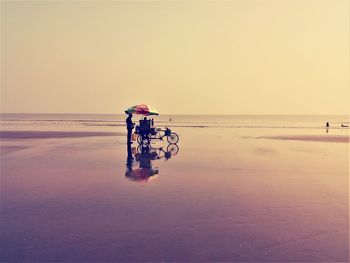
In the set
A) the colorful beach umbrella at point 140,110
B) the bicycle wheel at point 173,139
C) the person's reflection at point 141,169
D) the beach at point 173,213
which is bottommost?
the beach at point 173,213

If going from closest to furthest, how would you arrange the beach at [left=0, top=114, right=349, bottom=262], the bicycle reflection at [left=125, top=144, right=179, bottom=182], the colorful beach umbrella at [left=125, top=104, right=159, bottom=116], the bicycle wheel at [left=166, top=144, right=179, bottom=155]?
the beach at [left=0, top=114, right=349, bottom=262]
the bicycle reflection at [left=125, top=144, right=179, bottom=182]
the bicycle wheel at [left=166, top=144, right=179, bottom=155]
the colorful beach umbrella at [left=125, top=104, right=159, bottom=116]

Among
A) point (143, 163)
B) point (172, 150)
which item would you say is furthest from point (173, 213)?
point (172, 150)

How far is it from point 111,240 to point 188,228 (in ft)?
5.69

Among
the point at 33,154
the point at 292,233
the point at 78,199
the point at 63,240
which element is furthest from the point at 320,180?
the point at 33,154

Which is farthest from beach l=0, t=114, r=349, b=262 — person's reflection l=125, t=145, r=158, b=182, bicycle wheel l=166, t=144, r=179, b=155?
bicycle wheel l=166, t=144, r=179, b=155

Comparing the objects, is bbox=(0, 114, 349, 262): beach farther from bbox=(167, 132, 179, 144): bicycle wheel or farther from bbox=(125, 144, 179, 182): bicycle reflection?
bbox=(167, 132, 179, 144): bicycle wheel

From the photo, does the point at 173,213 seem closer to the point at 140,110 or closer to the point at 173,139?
the point at 140,110

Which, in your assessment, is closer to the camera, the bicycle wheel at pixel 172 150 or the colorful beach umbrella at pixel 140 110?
the bicycle wheel at pixel 172 150

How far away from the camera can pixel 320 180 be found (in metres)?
13.5

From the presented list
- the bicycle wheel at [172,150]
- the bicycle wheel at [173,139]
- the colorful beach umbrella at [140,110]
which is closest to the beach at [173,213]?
the bicycle wheel at [172,150]

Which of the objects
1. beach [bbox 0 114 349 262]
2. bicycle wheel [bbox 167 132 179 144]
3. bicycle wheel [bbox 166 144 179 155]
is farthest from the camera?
bicycle wheel [bbox 167 132 179 144]

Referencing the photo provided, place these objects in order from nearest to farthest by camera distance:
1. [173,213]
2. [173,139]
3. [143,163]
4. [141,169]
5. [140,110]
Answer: [173,213] → [141,169] → [143,163] → [140,110] → [173,139]

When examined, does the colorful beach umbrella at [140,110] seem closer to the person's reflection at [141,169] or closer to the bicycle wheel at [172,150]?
the bicycle wheel at [172,150]

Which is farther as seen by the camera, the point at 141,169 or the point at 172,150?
the point at 172,150
